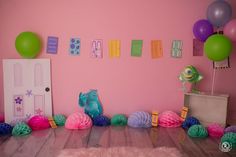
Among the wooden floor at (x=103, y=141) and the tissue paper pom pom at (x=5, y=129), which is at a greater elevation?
the tissue paper pom pom at (x=5, y=129)

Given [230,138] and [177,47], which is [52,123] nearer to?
[177,47]

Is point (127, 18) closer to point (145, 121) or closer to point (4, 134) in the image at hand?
point (145, 121)

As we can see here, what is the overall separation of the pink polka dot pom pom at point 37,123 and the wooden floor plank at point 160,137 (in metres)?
1.22

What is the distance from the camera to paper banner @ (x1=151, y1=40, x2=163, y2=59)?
136 inches

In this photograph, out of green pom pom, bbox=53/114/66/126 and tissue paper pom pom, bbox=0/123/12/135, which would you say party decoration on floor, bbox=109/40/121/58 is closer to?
green pom pom, bbox=53/114/66/126

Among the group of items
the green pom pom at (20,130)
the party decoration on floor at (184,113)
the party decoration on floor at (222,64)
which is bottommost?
the green pom pom at (20,130)

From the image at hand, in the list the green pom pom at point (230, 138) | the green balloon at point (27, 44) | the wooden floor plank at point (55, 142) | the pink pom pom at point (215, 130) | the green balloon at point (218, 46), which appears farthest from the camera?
the green balloon at point (27, 44)

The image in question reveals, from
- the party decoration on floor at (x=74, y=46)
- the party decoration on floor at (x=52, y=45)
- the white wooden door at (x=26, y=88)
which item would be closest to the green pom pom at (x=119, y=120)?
the white wooden door at (x=26, y=88)

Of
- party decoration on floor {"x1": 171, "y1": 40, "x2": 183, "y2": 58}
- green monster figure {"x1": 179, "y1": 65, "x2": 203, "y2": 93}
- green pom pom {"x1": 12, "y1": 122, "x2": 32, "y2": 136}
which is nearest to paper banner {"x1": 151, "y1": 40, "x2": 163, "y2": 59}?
party decoration on floor {"x1": 171, "y1": 40, "x2": 183, "y2": 58}

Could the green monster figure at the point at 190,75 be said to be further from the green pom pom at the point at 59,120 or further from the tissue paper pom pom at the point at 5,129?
the tissue paper pom pom at the point at 5,129

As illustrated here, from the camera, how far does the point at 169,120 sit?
129 inches

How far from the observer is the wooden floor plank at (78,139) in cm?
270

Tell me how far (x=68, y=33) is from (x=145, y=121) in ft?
4.59

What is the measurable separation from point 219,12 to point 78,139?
2.04 meters
